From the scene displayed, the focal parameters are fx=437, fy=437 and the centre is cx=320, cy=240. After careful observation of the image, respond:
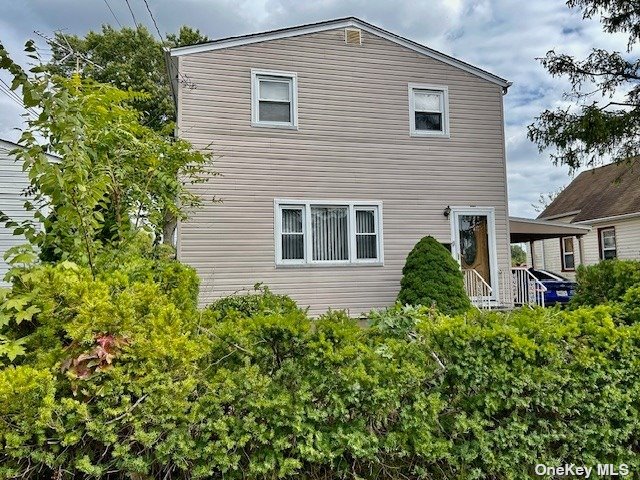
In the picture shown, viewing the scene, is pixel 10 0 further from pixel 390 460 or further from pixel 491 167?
pixel 491 167

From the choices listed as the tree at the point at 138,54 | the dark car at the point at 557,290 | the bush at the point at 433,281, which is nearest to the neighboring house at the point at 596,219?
the dark car at the point at 557,290

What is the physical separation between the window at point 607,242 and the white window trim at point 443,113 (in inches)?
483

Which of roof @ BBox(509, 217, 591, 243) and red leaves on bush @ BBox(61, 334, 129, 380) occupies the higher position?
roof @ BBox(509, 217, 591, 243)

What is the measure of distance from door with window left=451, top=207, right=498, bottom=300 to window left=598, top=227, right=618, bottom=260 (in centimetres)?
1091

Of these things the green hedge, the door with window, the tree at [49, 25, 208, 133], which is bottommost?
the green hedge

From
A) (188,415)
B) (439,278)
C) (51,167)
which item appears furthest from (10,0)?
(439,278)

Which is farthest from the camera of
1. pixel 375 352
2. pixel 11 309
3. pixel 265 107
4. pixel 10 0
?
pixel 265 107

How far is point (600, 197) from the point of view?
20125mm

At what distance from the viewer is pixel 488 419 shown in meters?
2.61

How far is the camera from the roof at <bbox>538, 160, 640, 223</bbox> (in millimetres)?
18047

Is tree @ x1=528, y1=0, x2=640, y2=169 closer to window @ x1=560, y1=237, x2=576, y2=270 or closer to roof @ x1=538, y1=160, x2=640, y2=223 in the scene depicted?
roof @ x1=538, y1=160, x2=640, y2=223

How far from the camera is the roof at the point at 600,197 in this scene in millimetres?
18047

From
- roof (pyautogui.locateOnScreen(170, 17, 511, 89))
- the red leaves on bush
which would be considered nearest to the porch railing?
roof (pyautogui.locateOnScreen(170, 17, 511, 89))

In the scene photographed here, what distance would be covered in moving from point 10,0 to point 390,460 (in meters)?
5.49
